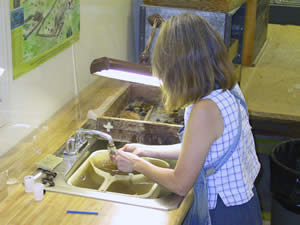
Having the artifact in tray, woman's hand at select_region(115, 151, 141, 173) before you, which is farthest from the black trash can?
woman's hand at select_region(115, 151, 141, 173)

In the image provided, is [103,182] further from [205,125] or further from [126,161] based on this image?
[205,125]

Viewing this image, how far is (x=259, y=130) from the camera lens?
11.7 feet

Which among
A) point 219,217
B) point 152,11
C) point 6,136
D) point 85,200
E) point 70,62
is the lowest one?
point 219,217

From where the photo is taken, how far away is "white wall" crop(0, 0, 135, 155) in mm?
1896

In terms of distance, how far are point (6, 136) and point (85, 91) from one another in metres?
0.82

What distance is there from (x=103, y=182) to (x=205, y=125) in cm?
60

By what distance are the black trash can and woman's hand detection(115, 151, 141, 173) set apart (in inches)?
50.8

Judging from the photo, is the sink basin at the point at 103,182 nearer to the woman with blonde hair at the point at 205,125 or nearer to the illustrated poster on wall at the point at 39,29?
the woman with blonde hair at the point at 205,125

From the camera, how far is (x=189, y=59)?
1504 millimetres

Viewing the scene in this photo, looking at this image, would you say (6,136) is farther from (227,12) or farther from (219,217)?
(227,12)

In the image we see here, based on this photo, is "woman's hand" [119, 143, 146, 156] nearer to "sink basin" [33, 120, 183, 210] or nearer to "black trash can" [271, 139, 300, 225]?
"sink basin" [33, 120, 183, 210]

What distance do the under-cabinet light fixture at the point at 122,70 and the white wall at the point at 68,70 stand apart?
0.36m

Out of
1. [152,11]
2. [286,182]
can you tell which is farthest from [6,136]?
[286,182]

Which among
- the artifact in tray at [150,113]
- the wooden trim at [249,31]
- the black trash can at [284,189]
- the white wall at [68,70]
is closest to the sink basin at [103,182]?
the white wall at [68,70]
